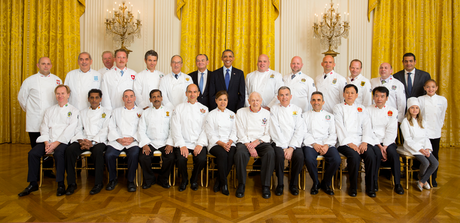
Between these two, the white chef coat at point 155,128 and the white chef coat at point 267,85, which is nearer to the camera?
the white chef coat at point 155,128

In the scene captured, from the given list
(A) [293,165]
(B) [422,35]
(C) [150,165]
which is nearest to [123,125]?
(C) [150,165]

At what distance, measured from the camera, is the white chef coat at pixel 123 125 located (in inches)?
145

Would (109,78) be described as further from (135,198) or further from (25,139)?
(25,139)

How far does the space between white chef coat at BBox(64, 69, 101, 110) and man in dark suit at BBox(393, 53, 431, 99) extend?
4860 mm

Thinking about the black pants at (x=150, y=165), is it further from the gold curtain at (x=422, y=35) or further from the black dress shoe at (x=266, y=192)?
the gold curtain at (x=422, y=35)

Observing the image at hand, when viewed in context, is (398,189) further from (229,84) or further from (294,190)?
(229,84)

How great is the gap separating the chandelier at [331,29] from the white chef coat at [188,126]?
11.9 feet

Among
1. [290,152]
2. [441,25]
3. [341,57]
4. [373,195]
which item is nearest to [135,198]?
[290,152]

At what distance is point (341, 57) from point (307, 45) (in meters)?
0.85

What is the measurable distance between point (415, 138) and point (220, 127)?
258 centimetres

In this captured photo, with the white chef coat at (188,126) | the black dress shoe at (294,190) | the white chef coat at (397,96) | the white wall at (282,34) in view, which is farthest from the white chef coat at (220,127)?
the white wall at (282,34)

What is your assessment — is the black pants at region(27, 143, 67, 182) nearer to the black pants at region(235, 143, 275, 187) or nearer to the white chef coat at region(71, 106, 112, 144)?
the white chef coat at region(71, 106, 112, 144)

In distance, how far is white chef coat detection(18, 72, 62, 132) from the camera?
4000mm

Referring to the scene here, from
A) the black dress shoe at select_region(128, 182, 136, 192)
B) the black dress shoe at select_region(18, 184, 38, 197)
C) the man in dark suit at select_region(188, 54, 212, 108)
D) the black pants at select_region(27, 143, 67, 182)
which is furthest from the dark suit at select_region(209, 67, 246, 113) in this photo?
the black dress shoe at select_region(18, 184, 38, 197)
